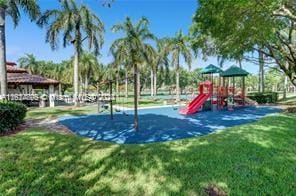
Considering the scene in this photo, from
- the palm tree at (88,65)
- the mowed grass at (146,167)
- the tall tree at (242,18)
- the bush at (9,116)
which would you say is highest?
the palm tree at (88,65)

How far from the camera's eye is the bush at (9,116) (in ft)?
33.6

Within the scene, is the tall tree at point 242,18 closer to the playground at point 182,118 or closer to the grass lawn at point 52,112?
the playground at point 182,118

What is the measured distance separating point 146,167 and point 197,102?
16142 millimetres

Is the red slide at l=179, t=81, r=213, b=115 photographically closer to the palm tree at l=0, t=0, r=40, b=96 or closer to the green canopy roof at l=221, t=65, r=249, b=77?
the green canopy roof at l=221, t=65, r=249, b=77

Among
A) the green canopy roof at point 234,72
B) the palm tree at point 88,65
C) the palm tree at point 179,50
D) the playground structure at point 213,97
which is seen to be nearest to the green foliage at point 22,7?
the playground structure at point 213,97

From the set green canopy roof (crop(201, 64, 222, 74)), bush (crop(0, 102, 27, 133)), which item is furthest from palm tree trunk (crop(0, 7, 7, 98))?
green canopy roof (crop(201, 64, 222, 74))

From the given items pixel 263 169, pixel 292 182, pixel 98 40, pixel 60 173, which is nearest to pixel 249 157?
pixel 263 169

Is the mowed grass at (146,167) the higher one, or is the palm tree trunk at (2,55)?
the palm tree trunk at (2,55)

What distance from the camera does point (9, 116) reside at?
10.7 metres

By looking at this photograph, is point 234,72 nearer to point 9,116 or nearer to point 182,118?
point 182,118

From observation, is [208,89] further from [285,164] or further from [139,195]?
[139,195]

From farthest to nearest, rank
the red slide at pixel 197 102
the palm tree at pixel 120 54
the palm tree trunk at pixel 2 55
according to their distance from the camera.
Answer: the palm tree at pixel 120 54, the red slide at pixel 197 102, the palm tree trunk at pixel 2 55

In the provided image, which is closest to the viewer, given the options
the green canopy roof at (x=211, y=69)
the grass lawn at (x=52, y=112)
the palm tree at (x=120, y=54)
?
the grass lawn at (x=52, y=112)

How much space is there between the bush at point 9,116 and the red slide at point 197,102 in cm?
1229
